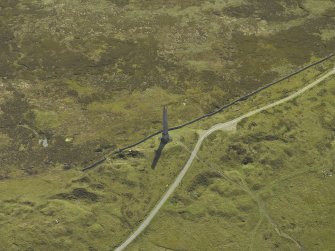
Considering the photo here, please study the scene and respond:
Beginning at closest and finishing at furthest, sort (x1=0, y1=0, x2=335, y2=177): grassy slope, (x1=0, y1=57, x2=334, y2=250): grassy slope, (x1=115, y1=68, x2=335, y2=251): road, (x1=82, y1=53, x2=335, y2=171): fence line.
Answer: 1. (x1=0, y1=57, x2=334, y2=250): grassy slope
2. (x1=115, y1=68, x2=335, y2=251): road
3. (x1=82, y1=53, x2=335, y2=171): fence line
4. (x1=0, y1=0, x2=335, y2=177): grassy slope

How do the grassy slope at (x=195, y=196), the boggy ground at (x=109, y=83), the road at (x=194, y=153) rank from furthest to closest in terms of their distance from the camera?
the boggy ground at (x=109, y=83), the road at (x=194, y=153), the grassy slope at (x=195, y=196)

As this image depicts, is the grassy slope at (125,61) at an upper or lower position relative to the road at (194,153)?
upper

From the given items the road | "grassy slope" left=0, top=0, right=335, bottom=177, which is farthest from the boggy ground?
the road

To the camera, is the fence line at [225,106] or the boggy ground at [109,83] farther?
the fence line at [225,106]

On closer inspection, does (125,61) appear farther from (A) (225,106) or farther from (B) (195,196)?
(B) (195,196)

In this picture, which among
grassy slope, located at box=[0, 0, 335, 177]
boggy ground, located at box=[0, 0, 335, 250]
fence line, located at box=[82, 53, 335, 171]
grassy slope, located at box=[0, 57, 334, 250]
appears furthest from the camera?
grassy slope, located at box=[0, 0, 335, 177]

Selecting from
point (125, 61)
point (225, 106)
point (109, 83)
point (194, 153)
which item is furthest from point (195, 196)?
point (125, 61)

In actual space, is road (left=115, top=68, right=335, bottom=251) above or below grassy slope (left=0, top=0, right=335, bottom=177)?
below

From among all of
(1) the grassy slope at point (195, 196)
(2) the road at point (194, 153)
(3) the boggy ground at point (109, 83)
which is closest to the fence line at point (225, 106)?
(3) the boggy ground at point (109, 83)

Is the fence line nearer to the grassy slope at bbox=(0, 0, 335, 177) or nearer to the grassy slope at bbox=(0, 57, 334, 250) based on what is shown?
the grassy slope at bbox=(0, 0, 335, 177)

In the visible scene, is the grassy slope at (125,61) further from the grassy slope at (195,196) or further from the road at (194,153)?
the road at (194,153)
